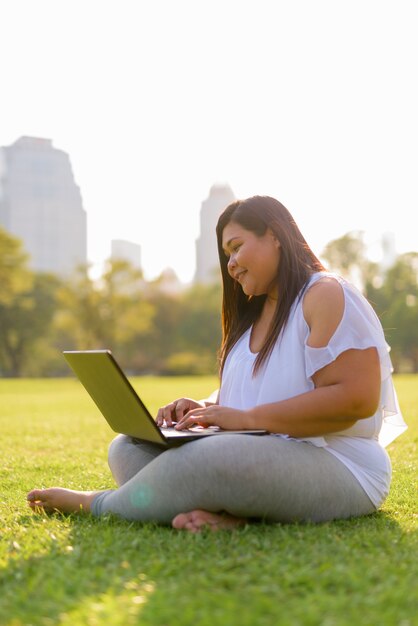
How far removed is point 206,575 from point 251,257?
151 centimetres

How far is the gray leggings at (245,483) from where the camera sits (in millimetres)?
2924

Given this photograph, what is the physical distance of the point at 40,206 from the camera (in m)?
145

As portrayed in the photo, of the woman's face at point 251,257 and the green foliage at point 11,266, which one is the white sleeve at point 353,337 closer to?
the woman's face at point 251,257

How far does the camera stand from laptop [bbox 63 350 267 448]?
3016 millimetres

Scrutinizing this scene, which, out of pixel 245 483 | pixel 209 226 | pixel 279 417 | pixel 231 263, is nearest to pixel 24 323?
pixel 231 263

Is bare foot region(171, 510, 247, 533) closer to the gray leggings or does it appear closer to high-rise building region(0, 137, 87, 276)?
the gray leggings

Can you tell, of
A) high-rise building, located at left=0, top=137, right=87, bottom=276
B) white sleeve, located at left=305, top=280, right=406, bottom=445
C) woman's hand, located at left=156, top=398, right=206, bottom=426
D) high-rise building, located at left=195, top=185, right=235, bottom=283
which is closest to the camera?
white sleeve, located at left=305, top=280, right=406, bottom=445

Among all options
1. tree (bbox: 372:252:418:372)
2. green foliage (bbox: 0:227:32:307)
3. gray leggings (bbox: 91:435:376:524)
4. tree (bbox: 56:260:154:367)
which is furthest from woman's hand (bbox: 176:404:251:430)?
tree (bbox: 372:252:418:372)

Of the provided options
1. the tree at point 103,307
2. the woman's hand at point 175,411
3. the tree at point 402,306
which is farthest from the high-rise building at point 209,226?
the woman's hand at point 175,411

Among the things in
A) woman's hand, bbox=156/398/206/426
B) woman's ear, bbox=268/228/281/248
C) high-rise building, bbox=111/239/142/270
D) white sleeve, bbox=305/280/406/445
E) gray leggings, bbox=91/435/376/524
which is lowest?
gray leggings, bbox=91/435/376/524

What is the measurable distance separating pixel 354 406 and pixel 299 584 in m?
0.93

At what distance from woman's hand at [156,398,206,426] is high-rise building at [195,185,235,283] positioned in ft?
495

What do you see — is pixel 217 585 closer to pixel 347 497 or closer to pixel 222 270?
pixel 347 497

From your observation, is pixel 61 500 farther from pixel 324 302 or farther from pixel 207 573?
pixel 324 302
